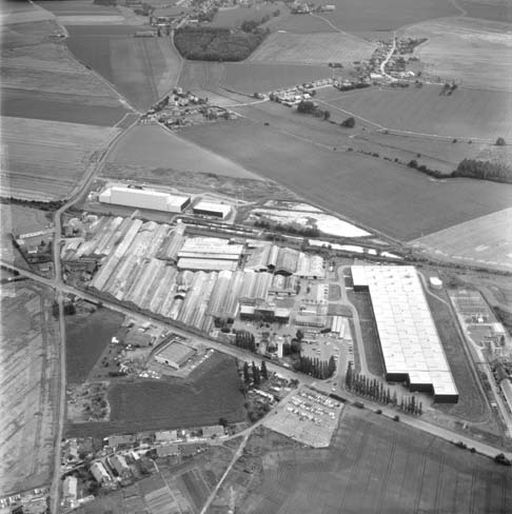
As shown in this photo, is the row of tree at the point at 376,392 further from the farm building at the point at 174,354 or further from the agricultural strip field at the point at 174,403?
the farm building at the point at 174,354

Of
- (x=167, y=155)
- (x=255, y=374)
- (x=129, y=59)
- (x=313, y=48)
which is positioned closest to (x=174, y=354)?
(x=255, y=374)

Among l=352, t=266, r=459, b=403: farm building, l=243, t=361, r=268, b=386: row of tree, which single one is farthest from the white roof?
l=243, t=361, r=268, b=386: row of tree

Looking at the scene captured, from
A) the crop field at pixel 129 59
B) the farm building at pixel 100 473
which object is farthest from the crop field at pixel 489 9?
the farm building at pixel 100 473

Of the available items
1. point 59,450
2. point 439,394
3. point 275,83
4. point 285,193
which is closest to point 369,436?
point 439,394

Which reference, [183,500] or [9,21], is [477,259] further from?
[9,21]

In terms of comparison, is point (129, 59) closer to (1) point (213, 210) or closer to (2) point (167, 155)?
(2) point (167, 155)

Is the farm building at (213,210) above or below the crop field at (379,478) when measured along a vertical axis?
below

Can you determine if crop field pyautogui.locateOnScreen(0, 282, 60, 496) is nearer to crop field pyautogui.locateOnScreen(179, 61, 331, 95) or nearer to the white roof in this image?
the white roof
